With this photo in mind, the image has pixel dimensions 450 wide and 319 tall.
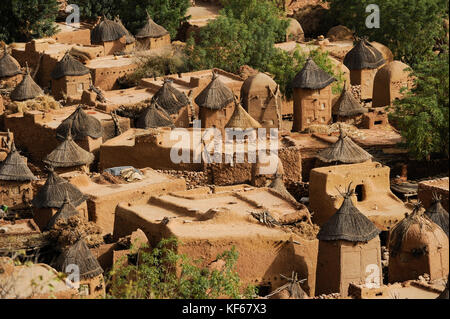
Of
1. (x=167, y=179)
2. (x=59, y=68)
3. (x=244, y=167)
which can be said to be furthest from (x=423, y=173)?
(x=59, y=68)

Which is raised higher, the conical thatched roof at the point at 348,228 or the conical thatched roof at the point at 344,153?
the conical thatched roof at the point at 348,228

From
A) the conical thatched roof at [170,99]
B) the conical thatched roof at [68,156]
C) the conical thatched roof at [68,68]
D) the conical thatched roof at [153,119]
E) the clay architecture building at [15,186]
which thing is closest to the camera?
the clay architecture building at [15,186]

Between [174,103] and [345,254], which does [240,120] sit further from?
[345,254]

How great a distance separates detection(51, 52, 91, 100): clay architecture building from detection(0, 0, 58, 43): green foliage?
8.13m

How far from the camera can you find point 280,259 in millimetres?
34438

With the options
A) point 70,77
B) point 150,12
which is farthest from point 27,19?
point 70,77

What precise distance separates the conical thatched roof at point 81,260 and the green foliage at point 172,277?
1.93 feet

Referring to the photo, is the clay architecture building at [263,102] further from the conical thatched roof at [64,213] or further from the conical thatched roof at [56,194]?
the conical thatched roof at [64,213]

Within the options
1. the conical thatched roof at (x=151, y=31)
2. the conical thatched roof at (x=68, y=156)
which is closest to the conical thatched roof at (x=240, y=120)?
the conical thatched roof at (x=68, y=156)

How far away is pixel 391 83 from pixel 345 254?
20.7 metres

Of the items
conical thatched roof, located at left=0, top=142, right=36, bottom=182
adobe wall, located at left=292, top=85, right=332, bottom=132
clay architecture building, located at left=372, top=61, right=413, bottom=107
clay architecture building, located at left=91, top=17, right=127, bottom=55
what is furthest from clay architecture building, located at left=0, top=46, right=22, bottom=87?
clay architecture building, located at left=372, top=61, right=413, bottom=107

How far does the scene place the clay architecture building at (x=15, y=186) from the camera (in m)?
42.0

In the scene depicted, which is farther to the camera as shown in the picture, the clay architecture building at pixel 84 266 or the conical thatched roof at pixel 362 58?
the conical thatched roof at pixel 362 58

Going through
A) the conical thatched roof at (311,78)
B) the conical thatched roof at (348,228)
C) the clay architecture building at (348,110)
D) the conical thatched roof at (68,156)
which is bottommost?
the clay architecture building at (348,110)
